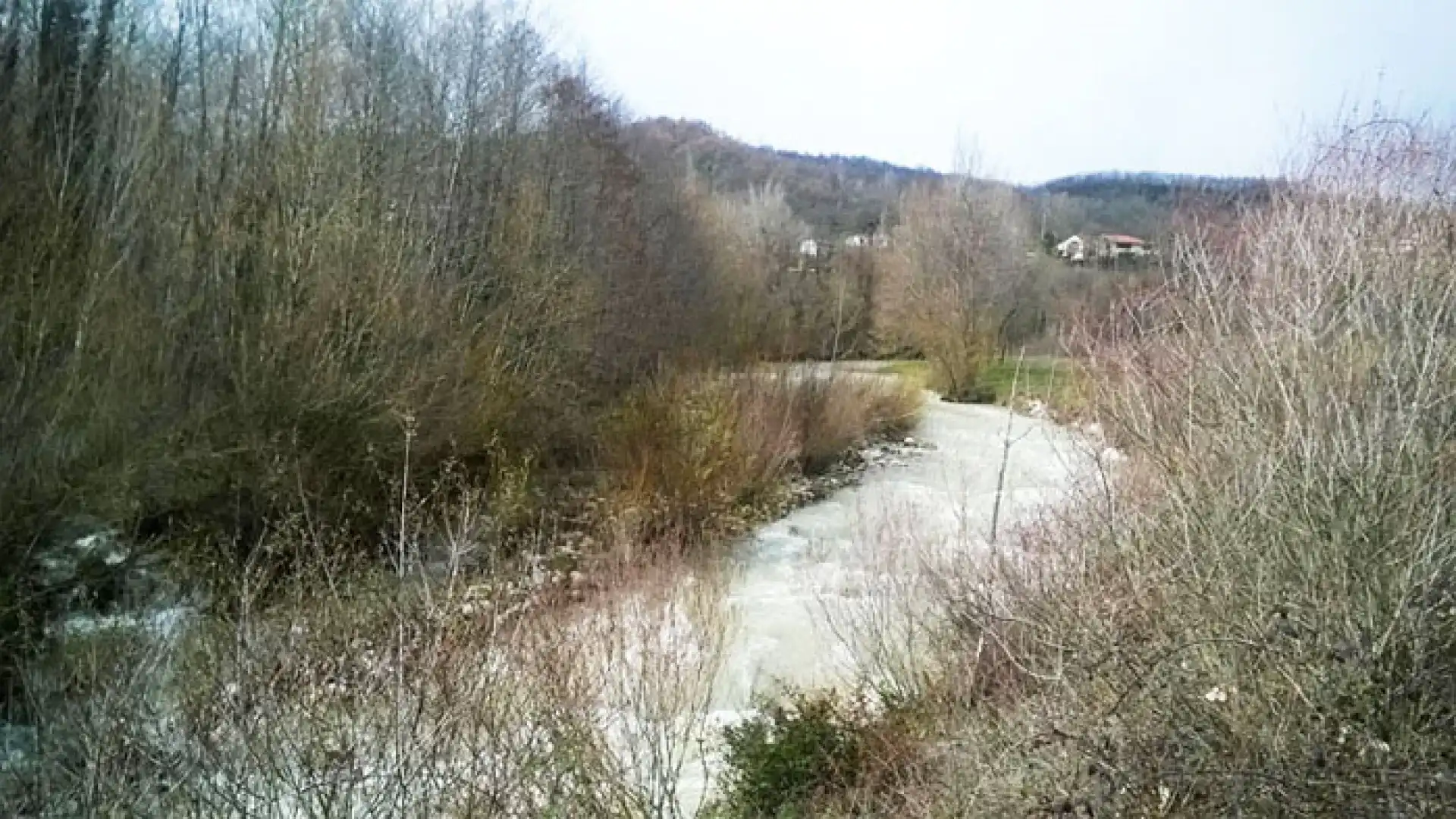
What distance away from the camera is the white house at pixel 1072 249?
54.7ft

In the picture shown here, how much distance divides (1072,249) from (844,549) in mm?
10461

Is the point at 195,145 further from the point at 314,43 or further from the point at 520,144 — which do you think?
the point at 520,144

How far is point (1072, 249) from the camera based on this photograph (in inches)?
717

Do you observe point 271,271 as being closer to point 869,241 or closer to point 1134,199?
point 1134,199

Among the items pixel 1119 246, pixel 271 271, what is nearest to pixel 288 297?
pixel 271 271


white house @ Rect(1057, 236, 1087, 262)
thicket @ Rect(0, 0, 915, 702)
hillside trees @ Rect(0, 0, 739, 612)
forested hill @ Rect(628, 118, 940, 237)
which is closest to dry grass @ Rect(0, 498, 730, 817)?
thicket @ Rect(0, 0, 915, 702)

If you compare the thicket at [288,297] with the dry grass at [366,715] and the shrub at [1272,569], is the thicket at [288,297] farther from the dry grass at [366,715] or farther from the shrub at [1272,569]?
the shrub at [1272,569]

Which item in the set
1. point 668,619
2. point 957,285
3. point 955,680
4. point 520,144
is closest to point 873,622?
point 955,680

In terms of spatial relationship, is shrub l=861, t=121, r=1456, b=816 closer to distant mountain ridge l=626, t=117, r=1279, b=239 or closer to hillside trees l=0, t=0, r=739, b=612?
distant mountain ridge l=626, t=117, r=1279, b=239

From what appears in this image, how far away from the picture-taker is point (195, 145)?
29.0ft

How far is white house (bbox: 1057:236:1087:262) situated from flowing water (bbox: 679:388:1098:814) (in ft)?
10.9

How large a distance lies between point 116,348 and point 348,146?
393cm

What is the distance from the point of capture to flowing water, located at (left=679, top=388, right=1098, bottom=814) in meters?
7.12

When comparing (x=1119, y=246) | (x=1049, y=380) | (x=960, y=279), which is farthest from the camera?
(x=960, y=279)
